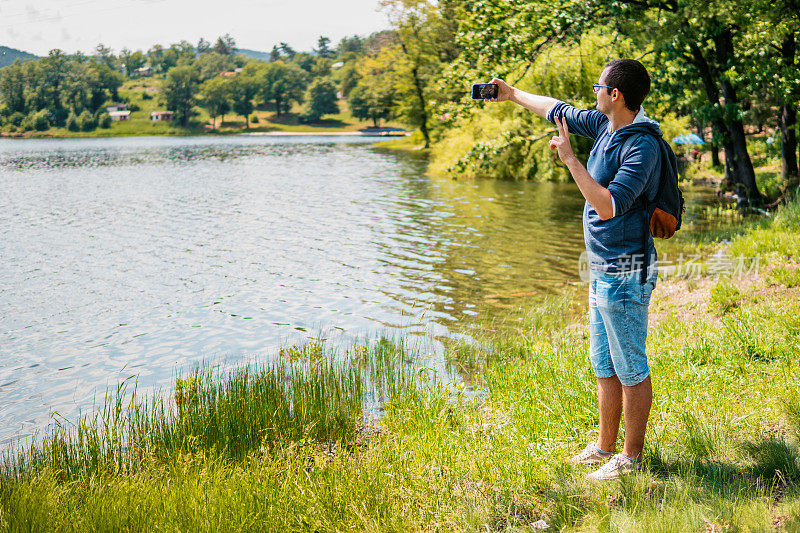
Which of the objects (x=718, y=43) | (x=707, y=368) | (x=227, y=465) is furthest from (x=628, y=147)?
(x=718, y=43)

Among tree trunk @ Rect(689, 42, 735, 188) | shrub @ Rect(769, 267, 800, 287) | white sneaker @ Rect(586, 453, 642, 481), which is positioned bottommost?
white sneaker @ Rect(586, 453, 642, 481)

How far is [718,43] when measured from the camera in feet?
48.3

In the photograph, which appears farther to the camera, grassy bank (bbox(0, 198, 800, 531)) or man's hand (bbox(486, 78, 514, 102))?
man's hand (bbox(486, 78, 514, 102))

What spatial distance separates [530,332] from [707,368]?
3061 mm

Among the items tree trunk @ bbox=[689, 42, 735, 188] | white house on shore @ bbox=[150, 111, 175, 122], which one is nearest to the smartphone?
tree trunk @ bbox=[689, 42, 735, 188]

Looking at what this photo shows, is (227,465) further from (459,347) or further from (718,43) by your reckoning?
(718,43)

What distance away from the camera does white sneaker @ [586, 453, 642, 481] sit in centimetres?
372

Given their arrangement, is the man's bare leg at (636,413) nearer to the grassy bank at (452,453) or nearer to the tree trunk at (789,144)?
the grassy bank at (452,453)

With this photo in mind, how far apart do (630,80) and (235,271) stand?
1153 cm

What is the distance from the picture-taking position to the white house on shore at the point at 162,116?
146 meters

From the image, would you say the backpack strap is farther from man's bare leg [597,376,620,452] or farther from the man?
man's bare leg [597,376,620,452]

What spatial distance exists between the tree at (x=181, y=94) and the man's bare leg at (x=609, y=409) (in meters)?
150

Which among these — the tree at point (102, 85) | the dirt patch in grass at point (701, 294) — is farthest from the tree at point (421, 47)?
the tree at point (102, 85)

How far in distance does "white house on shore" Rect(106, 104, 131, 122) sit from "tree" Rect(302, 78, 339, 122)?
41379mm
